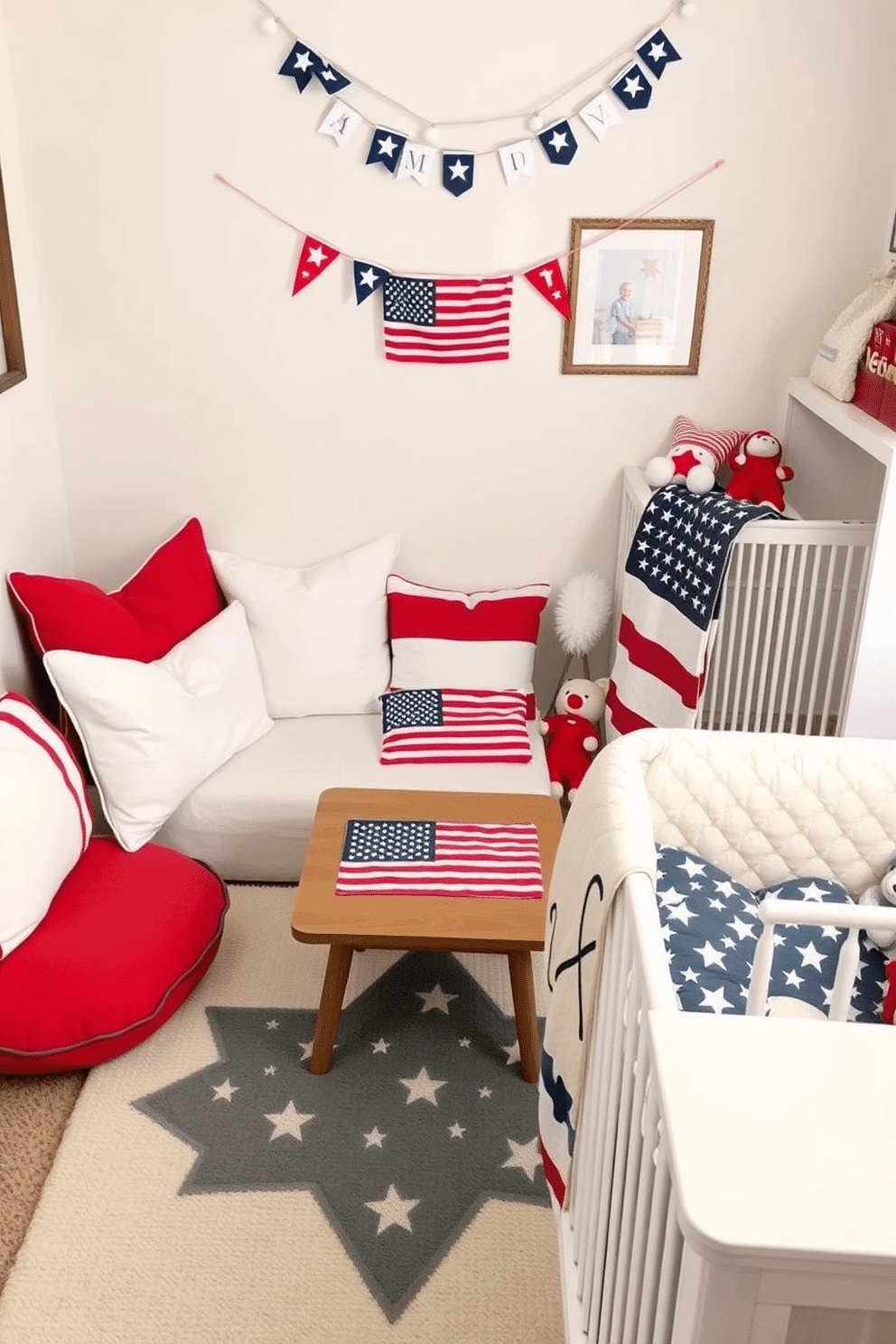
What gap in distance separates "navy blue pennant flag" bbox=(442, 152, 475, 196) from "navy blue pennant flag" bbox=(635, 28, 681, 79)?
445 millimetres

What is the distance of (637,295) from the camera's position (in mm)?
2840

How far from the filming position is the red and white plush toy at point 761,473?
2.78 meters

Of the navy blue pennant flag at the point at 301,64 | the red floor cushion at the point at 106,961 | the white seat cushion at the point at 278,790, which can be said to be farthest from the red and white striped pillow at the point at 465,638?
the navy blue pennant flag at the point at 301,64

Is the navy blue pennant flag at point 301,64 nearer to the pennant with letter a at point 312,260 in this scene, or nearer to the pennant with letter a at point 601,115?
the pennant with letter a at point 312,260

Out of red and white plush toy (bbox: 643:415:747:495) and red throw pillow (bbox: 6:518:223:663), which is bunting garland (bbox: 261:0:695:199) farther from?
red throw pillow (bbox: 6:518:223:663)

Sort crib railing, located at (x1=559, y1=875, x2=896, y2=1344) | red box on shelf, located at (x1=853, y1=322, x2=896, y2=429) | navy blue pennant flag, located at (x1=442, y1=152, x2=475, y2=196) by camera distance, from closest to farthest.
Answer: crib railing, located at (x1=559, y1=875, x2=896, y2=1344) → red box on shelf, located at (x1=853, y1=322, x2=896, y2=429) → navy blue pennant flag, located at (x1=442, y1=152, x2=475, y2=196)

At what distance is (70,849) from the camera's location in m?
2.32

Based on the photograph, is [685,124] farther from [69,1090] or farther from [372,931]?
[69,1090]

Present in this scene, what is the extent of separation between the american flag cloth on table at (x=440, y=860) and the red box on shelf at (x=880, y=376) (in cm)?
115

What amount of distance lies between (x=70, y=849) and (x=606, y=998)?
1.37m

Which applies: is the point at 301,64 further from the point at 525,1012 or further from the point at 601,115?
the point at 525,1012

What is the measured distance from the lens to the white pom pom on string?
3.03 metres

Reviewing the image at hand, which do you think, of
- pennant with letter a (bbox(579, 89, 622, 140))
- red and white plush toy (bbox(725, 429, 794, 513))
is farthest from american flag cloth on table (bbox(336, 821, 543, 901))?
pennant with letter a (bbox(579, 89, 622, 140))

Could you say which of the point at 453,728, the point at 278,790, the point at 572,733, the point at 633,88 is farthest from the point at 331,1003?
the point at 633,88
